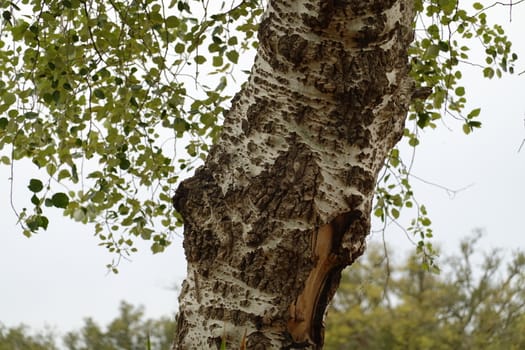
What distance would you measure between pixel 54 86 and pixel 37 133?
0.27 metres

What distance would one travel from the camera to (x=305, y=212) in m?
1.76

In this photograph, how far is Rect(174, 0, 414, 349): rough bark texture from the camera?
1.76 meters

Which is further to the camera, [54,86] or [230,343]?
[54,86]

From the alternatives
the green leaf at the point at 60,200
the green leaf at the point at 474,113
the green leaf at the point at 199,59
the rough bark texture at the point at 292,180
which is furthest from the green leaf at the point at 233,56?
the green leaf at the point at 474,113

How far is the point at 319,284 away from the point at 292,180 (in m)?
0.29

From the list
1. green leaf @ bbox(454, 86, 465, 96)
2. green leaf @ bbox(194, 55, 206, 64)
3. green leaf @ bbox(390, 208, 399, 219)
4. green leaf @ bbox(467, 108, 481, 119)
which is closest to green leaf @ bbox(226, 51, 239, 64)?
green leaf @ bbox(194, 55, 206, 64)

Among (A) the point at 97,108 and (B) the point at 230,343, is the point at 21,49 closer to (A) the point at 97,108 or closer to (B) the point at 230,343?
(A) the point at 97,108

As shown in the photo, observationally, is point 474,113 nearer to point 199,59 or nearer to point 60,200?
point 199,59

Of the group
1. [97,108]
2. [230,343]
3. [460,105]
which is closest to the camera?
[230,343]

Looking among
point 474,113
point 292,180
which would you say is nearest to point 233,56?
point 292,180

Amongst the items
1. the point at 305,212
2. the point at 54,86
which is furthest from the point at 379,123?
the point at 54,86

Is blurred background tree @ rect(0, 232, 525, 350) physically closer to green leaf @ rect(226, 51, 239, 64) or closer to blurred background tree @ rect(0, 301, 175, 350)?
blurred background tree @ rect(0, 301, 175, 350)

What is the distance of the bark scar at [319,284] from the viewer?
180 centimetres

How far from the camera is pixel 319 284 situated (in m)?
1.86
